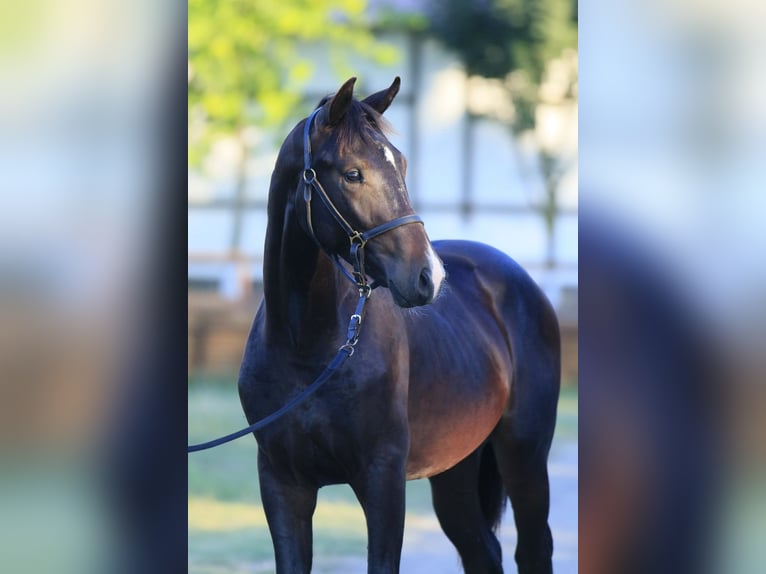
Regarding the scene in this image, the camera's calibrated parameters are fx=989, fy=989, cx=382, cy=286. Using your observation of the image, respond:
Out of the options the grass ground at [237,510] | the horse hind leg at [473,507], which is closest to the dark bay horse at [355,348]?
the horse hind leg at [473,507]

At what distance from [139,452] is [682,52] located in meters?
1.71

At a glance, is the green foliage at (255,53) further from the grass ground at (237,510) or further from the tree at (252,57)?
the grass ground at (237,510)

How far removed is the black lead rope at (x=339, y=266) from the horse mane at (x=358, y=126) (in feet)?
0.39

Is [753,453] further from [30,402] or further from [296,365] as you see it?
[30,402]

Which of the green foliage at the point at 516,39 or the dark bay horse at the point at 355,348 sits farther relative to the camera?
the green foliage at the point at 516,39

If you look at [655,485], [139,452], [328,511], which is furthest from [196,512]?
[655,485]

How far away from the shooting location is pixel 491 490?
4.23m

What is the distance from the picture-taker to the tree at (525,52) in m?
5.98

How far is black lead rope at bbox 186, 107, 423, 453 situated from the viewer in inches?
112

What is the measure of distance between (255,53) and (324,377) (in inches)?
131

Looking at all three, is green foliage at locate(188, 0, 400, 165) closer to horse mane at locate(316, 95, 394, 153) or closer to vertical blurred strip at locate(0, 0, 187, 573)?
horse mane at locate(316, 95, 394, 153)

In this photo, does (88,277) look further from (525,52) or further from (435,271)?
(525,52)

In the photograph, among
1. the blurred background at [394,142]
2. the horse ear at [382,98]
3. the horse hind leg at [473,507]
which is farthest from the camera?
the blurred background at [394,142]

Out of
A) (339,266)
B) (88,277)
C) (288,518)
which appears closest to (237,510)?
(288,518)
